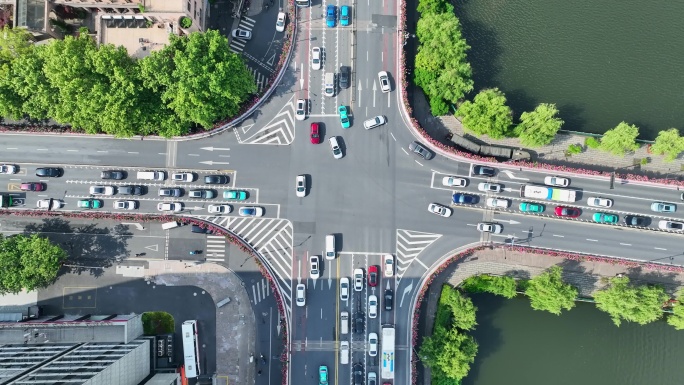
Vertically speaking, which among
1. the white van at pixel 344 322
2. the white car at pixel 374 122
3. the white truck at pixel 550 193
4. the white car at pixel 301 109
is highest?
the white car at pixel 301 109

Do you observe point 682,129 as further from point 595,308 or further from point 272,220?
point 272,220

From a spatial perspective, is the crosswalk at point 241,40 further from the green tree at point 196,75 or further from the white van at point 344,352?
the white van at point 344,352

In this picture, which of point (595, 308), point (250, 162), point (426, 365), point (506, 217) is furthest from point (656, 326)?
point (250, 162)

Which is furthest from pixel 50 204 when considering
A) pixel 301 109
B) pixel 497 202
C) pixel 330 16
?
pixel 497 202

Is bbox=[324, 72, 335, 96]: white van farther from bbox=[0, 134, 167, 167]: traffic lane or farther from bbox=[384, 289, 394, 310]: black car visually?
bbox=[384, 289, 394, 310]: black car

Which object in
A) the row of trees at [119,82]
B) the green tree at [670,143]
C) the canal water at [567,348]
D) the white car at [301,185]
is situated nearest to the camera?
the row of trees at [119,82]

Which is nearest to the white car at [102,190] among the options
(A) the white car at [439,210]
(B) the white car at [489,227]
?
(A) the white car at [439,210]

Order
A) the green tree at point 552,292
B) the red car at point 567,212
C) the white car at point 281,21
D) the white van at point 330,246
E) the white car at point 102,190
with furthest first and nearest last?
1. the white car at point 281,21
2. the white car at point 102,190
3. the white van at point 330,246
4. the red car at point 567,212
5. the green tree at point 552,292
